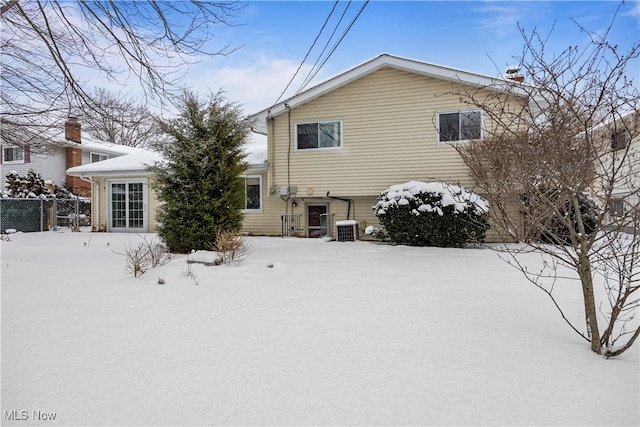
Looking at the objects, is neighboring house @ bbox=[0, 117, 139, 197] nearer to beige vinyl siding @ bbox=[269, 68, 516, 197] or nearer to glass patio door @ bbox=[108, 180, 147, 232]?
glass patio door @ bbox=[108, 180, 147, 232]

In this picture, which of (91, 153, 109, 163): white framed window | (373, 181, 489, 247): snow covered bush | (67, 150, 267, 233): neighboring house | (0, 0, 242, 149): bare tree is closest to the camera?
(0, 0, 242, 149): bare tree

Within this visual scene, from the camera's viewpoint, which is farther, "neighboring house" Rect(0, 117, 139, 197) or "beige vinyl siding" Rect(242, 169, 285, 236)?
"neighboring house" Rect(0, 117, 139, 197)

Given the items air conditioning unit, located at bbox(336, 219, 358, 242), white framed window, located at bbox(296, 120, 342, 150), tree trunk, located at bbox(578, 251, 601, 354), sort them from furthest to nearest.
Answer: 1. white framed window, located at bbox(296, 120, 342, 150)
2. air conditioning unit, located at bbox(336, 219, 358, 242)
3. tree trunk, located at bbox(578, 251, 601, 354)

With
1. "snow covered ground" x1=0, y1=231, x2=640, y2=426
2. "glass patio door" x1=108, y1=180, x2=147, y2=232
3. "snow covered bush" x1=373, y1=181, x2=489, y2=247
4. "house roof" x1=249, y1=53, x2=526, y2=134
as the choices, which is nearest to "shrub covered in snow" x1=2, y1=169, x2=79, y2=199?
"glass patio door" x1=108, y1=180, x2=147, y2=232

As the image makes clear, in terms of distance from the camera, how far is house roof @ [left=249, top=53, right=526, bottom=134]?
10.1 m

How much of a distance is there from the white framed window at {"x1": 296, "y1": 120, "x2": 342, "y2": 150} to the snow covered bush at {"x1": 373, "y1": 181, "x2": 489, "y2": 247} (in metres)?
3.06

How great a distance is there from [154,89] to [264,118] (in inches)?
235

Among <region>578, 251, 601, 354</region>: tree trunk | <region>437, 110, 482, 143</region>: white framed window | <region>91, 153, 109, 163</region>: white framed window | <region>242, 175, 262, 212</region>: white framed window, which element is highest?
<region>91, 153, 109, 163</region>: white framed window

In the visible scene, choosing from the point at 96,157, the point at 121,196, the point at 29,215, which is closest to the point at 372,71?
the point at 121,196

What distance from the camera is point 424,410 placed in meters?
1.99

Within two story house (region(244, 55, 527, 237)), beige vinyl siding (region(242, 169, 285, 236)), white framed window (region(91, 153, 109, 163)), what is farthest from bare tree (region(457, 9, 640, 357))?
white framed window (region(91, 153, 109, 163))

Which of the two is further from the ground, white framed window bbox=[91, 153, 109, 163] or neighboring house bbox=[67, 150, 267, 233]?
white framed window bbox=[91, 153, 109, 163]

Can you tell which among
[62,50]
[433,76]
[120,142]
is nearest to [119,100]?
[62,50]

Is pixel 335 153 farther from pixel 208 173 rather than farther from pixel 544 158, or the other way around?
pixel 544 158
